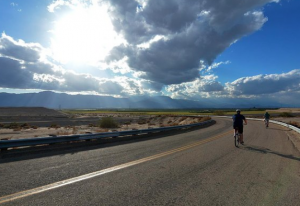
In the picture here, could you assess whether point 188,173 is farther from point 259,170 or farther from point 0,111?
point 0,111

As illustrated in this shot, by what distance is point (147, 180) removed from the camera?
5.50m

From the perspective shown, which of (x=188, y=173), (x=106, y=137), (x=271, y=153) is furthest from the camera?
(x=106, y=137)

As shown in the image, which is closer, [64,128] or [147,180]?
[147,180]

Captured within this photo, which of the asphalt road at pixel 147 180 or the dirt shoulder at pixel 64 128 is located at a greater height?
the asphalt road at pixel 147 180

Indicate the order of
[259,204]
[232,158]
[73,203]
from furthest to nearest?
[232,158], [259,204], [73,203]

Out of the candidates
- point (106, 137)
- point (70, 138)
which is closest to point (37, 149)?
point (70, 138)

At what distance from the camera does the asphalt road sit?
14.4 ft

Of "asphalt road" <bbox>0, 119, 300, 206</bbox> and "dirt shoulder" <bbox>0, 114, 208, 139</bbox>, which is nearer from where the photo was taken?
"asphalt road" <bbox>0, 119, 300, 206</bbox>

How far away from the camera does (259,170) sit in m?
6.80

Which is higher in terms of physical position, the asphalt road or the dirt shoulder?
the asphalt road

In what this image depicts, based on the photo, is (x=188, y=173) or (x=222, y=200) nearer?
(x=222, y=200)

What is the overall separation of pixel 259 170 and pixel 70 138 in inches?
358

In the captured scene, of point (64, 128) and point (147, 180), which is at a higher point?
point (147, 180)

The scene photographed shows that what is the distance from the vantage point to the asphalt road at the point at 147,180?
439 cm
